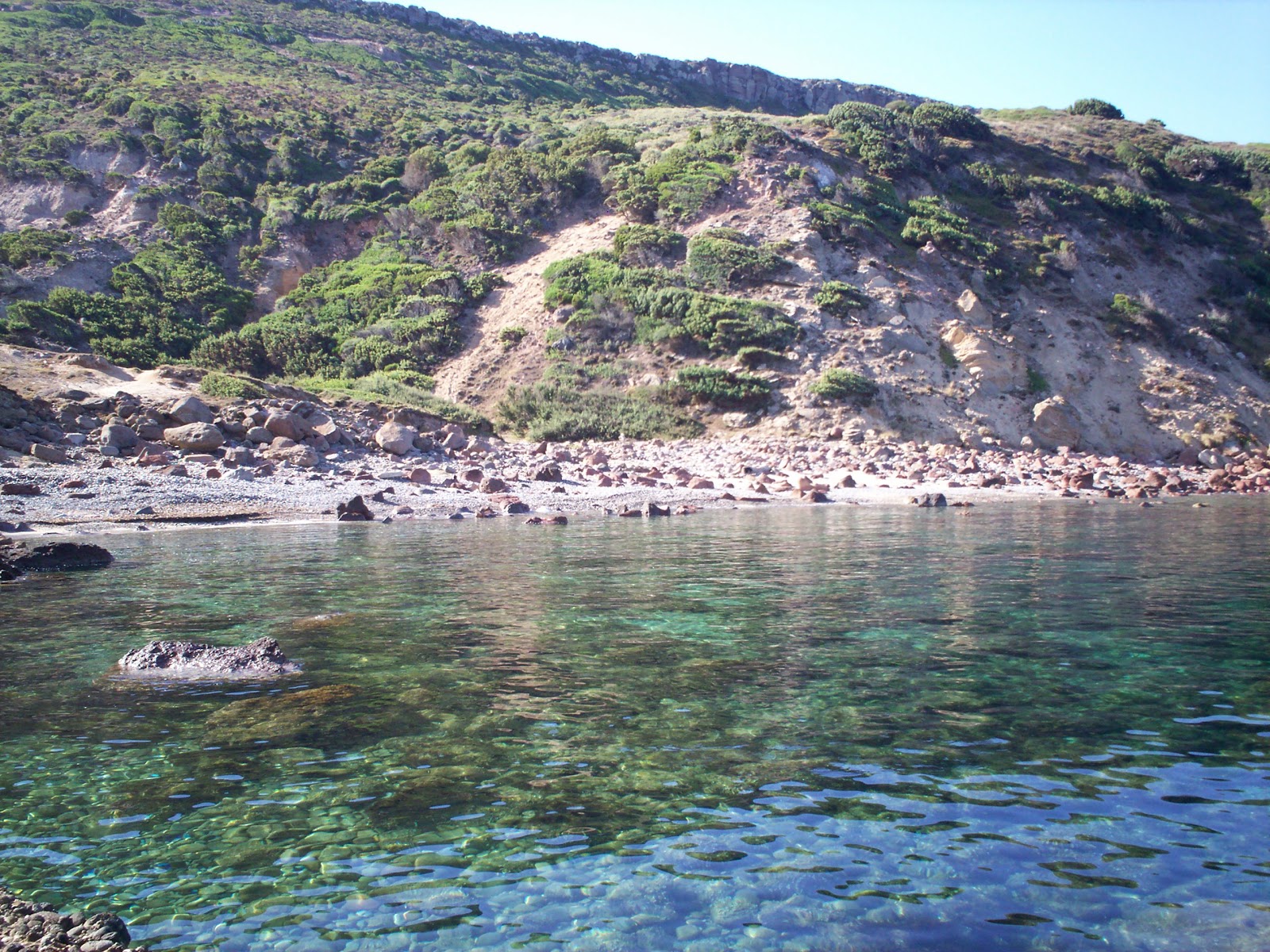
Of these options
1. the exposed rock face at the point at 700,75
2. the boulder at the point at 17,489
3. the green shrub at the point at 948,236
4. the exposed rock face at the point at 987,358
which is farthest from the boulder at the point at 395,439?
the exposed rock face at the point at 700,75

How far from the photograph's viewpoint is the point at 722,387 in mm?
28641

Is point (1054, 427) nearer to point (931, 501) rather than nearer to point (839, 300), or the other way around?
point (839, 300)

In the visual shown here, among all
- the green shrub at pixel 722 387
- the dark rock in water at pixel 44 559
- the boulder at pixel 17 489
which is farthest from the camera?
the green shrub at pixel 722 387

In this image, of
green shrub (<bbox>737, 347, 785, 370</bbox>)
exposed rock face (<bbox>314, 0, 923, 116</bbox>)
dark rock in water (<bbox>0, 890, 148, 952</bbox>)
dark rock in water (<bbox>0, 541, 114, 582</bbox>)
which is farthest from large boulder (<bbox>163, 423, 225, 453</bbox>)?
exposed rock face (<bbox>314, 0, 923, 116</bbox>)

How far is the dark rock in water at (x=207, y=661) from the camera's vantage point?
629 centimetres

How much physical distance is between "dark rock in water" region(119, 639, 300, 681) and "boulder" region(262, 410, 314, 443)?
607 inches

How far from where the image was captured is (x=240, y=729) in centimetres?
520

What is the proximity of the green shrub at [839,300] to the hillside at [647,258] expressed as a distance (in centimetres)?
12

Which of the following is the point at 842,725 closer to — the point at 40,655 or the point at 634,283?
the point at 40,655

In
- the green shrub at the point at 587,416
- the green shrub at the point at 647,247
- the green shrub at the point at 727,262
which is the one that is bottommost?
the green shrub at the point at 587,416

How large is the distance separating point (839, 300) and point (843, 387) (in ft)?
16.0

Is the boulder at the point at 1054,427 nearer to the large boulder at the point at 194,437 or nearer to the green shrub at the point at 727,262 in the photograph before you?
the green shrub at the point at 727,262

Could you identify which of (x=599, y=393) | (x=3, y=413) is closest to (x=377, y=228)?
(x=599, y=393)

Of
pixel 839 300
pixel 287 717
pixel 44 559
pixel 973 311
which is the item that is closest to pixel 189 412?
pixel 44 559
